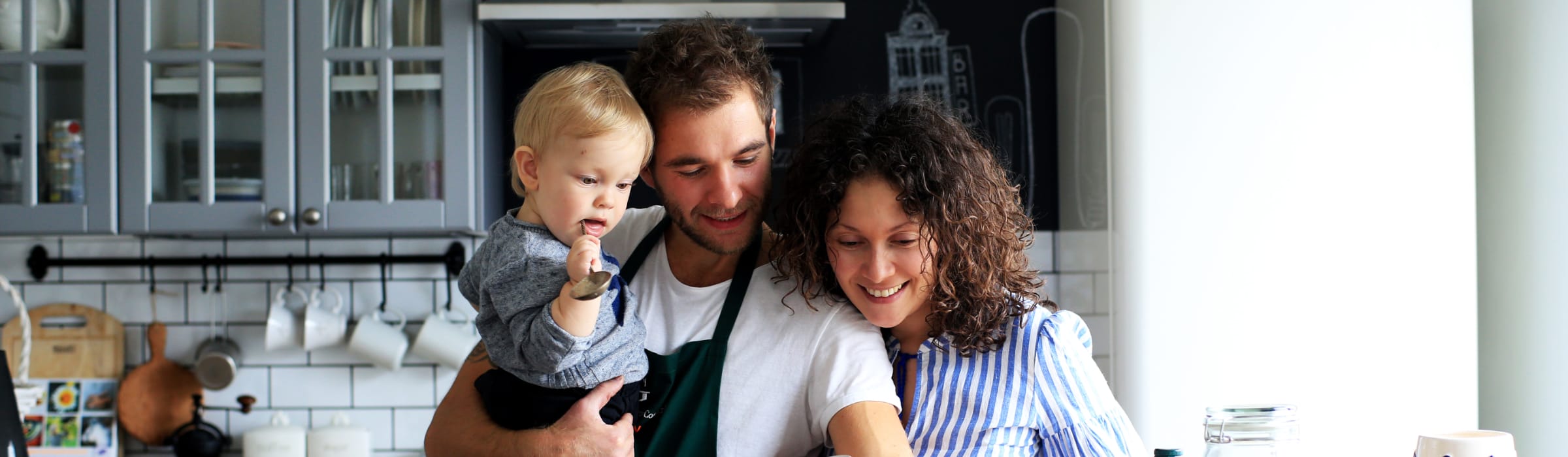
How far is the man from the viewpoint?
1146mm

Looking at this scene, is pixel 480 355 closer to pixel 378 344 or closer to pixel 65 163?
pixel 378 344

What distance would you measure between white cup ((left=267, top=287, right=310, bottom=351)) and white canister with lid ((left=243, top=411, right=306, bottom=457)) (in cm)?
20

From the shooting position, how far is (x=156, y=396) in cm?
261

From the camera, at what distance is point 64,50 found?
233 centimetres

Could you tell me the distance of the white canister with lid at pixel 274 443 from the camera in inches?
98.0

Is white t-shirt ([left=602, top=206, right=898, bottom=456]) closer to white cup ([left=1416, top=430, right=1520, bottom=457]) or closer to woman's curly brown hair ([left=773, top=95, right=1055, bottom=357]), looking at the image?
woman's curly brown hair ([left=773, top=95, right=1055, bottom=357])

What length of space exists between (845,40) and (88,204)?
66.7 inches

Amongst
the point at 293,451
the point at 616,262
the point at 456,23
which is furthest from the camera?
the point at 293,451

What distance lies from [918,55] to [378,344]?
145 cm

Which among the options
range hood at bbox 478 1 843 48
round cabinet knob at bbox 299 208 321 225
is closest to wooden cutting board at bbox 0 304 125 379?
round cabinet knob at bbox 299 208 321 225

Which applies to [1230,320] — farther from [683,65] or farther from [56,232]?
[56,232]

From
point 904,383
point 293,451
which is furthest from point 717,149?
point 293,451

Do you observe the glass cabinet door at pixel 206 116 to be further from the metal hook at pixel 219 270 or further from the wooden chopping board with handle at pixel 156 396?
the wooden chopping board with handle at pixel 156 396

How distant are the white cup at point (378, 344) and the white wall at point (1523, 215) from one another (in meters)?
2.35
